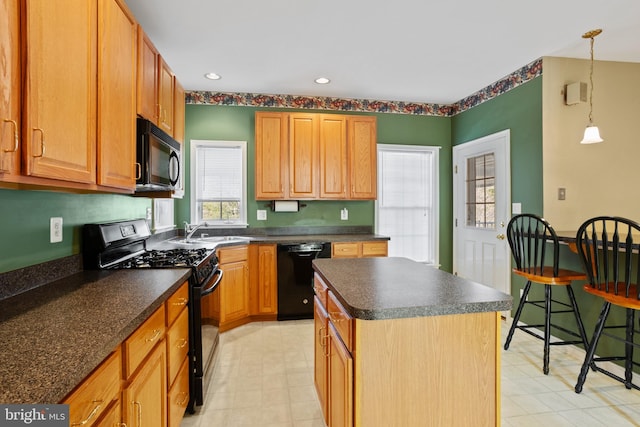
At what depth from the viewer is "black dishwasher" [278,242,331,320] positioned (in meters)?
3.51

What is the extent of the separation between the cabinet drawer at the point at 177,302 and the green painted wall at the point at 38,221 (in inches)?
25.0

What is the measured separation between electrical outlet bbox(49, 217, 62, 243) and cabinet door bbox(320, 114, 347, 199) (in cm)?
259

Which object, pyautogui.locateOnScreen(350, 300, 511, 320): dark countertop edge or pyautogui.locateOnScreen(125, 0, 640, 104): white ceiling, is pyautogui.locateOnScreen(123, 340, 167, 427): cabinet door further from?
pyautogui.locateOnScreen(125, 0, 640, 104): white ceiling

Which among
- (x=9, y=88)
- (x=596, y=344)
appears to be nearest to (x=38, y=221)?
(x=9, y=88)

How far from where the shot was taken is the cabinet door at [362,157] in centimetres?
391

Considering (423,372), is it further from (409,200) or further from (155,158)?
(409,200)

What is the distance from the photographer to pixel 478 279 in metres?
4.00

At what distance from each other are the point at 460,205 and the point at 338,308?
11.4ft

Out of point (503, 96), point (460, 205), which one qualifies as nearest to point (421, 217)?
point (460, 205)

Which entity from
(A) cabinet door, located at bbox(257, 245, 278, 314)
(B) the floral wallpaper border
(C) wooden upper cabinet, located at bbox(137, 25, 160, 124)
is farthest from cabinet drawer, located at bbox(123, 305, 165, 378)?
(B) the floral wallpaper border

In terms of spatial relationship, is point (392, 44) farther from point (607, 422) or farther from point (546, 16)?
point (607, 422)

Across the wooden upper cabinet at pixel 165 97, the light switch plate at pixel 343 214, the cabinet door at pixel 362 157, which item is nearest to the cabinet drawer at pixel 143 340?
the wooden upper cabinet at pixel 165 97

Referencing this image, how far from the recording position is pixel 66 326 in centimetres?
105

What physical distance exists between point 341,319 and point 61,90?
54.1 inches
